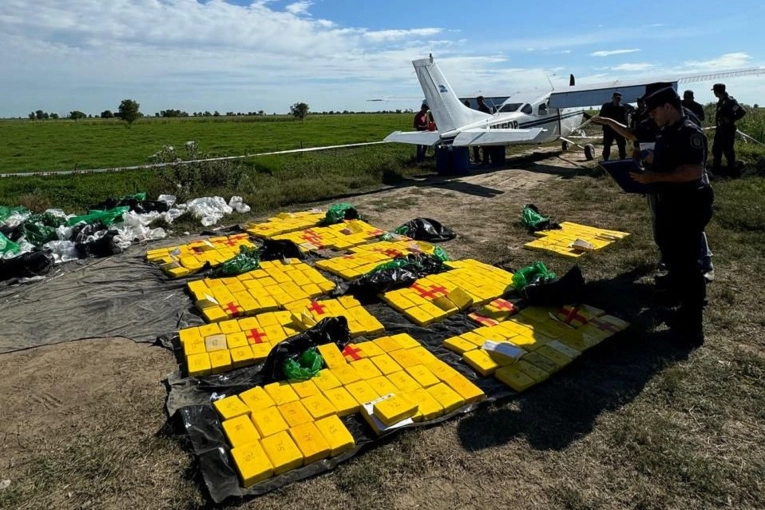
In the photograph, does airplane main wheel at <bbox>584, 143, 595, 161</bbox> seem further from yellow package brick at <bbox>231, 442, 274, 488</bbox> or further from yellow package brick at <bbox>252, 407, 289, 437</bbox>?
yellow package brick at <bbox>231, 442, 274, 488</bbox>

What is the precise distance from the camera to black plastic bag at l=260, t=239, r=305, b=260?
7020 mm

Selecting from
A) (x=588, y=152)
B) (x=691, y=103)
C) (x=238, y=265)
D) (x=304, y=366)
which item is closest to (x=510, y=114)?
(x=588, y=152)

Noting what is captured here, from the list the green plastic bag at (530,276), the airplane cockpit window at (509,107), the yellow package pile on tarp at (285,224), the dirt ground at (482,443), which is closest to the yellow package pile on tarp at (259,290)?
the dirt ground at (482,443)

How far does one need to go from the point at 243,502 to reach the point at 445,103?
1273cm

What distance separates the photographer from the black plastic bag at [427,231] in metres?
7.93

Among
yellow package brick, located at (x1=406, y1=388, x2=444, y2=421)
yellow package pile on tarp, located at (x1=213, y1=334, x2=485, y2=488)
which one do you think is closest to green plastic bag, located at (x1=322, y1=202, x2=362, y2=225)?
yellow package pile on tarp, located at (x1=213, y1=334, x2=485, y2=488)

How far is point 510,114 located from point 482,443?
14.0 metres

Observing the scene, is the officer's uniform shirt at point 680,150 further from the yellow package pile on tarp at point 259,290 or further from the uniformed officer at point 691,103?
the uniformed officer at point 691,103

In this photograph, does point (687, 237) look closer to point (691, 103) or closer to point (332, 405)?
point (332, 405)

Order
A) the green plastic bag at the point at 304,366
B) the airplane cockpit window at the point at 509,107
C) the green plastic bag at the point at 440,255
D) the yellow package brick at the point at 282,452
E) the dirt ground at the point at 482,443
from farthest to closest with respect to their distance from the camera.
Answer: the airplane cockpit window at the point at 509,107 < the green plastic bag at the point at 440,255 < the green plastic bag at the point at 304,366 < the yellow package brick at the point at 282,452 < the dirt ground at the point at 482,443

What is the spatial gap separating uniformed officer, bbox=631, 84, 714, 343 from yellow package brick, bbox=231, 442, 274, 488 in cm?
388

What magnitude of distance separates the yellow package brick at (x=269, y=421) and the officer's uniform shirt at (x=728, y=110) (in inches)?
458

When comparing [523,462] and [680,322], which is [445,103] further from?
[523,462]

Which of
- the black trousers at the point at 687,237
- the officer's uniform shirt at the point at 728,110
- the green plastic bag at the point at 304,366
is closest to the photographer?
the green plastic bag at the point at 304,366
